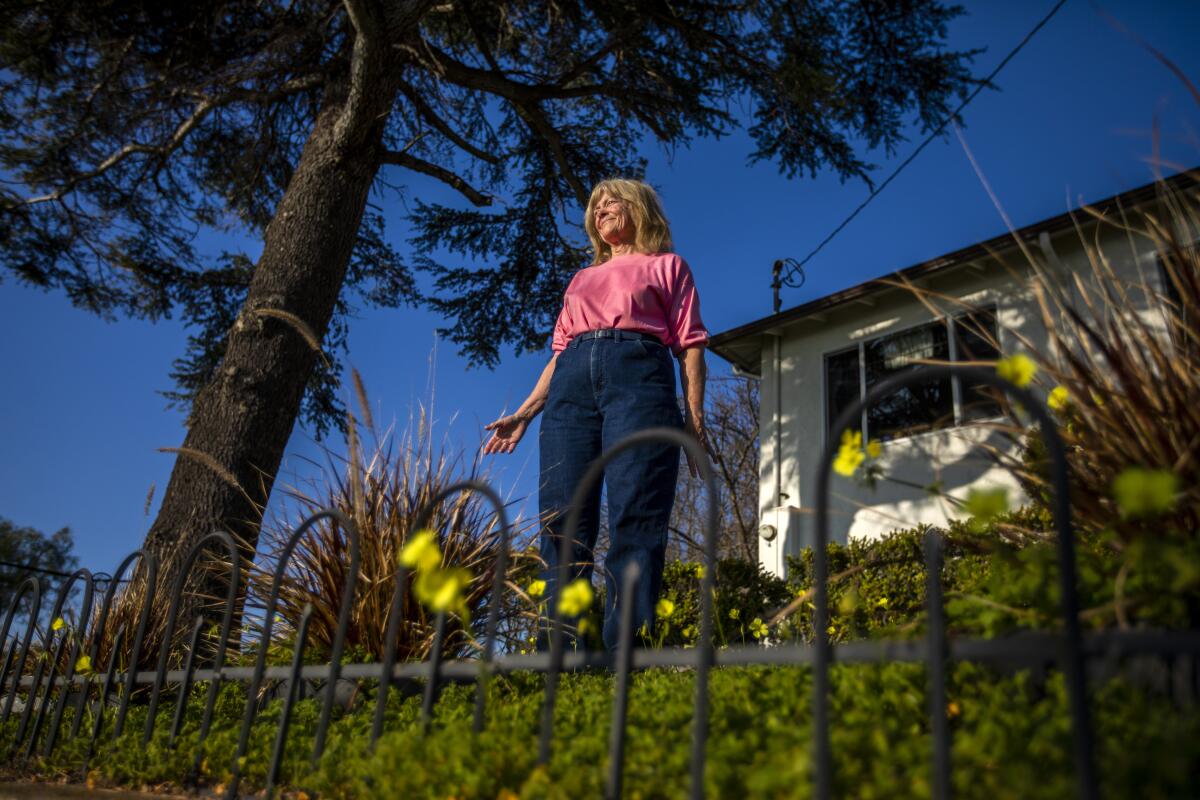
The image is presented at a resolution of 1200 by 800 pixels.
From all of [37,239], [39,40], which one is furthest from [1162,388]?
[37,239]

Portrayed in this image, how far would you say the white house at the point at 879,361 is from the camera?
7504mm

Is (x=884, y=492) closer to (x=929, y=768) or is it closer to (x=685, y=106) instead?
(x=685, y=106)

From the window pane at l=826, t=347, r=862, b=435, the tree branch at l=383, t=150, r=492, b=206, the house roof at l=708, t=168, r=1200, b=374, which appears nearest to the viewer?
the tree branch at l=383, t=150, r=492, b=206

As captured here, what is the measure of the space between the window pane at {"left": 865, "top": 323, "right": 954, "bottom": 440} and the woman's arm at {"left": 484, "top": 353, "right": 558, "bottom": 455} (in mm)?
6081

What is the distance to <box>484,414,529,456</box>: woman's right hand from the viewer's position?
302 centimetres

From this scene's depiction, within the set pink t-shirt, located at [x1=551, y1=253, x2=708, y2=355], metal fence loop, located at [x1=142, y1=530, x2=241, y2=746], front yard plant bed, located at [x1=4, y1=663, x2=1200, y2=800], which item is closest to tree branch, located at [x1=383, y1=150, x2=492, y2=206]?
pink t-shirt, located at [x1=551, y1=253, x2=708, y2=355]

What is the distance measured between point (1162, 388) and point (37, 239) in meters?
8.82

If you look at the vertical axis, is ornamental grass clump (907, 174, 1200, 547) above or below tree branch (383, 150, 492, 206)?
below

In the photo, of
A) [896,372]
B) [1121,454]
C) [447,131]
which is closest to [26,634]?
[1121,454]

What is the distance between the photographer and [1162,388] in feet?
4.48

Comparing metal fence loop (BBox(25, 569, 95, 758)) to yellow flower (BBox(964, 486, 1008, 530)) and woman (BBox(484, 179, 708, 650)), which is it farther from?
yellow flower (BBox(964, 486, 1008, 530))

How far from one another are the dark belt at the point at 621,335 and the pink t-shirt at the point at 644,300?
16 mm

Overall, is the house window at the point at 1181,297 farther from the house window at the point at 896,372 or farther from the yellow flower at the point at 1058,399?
the house window at the point at 896,372

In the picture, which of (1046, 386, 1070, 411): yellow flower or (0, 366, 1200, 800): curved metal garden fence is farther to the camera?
(1046, 386, 1070, 411): yellow flower
